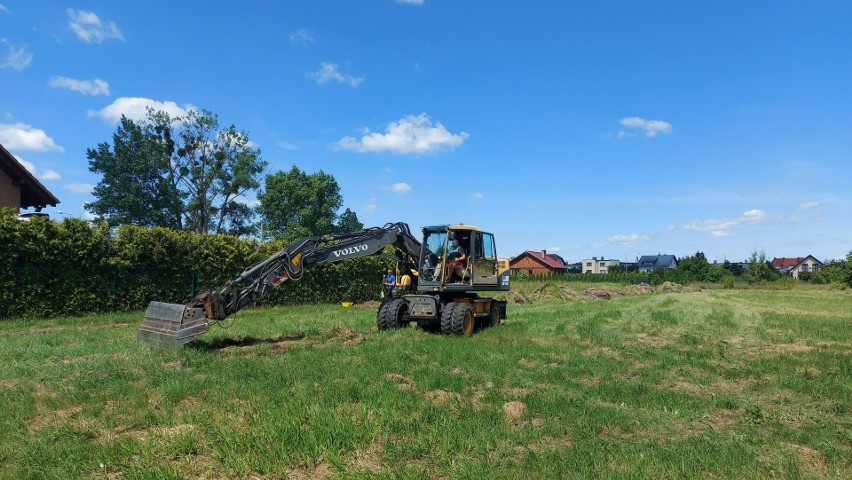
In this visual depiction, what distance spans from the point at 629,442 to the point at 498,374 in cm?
335

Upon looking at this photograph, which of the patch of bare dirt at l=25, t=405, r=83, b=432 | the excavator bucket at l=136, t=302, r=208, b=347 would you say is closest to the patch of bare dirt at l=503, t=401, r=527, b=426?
the patch of bare dirt at l=25, t=405, r=83, b=432

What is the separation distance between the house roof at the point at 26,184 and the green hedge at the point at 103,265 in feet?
20.0

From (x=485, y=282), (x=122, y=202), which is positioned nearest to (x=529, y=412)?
(x=485, y=282)

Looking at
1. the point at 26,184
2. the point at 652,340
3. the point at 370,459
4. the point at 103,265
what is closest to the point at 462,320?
the point at 652,340

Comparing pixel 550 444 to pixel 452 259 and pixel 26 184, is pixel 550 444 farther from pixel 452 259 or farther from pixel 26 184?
pixel 26 184

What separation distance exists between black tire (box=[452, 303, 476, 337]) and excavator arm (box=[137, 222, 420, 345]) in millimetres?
2060

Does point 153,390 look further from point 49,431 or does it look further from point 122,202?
point 122,202

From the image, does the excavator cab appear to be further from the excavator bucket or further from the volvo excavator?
the excavator bucket

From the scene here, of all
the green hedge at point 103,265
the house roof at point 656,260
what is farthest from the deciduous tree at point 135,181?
the house roof at point 656,260

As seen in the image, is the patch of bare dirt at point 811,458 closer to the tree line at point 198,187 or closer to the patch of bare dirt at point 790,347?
the patch of bare dirt at point 790,347

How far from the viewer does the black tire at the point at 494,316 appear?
1636 cm

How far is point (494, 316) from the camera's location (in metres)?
16.6

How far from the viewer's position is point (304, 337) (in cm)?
1294

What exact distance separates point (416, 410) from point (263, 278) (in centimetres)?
626
